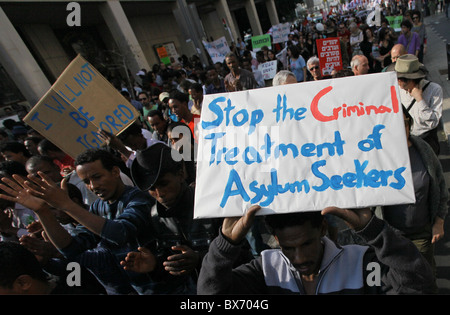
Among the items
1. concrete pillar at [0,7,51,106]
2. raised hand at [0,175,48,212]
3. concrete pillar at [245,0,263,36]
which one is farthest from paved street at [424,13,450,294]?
concrete pillar at [245,0,263,36]

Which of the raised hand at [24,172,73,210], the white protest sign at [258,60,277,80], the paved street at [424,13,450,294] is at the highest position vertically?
the raised hand at [24,172,73,210]

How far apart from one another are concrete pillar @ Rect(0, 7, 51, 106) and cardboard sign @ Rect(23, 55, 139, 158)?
26.0ft

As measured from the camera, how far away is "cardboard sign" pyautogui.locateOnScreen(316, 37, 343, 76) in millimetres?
4992

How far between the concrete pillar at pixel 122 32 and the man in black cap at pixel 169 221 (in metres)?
12.6

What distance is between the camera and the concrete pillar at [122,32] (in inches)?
508

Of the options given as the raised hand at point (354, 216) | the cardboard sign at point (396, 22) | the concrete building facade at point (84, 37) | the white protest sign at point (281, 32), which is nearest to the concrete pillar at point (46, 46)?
the concrete building facade at point (84, 37)

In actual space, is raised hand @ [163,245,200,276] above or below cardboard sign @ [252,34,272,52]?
above

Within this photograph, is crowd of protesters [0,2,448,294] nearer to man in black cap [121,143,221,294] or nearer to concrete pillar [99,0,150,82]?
man in black cap [121,143,221,294]

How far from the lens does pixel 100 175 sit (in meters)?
1.99

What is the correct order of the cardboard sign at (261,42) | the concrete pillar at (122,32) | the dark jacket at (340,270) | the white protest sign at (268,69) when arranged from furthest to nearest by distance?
the concrete pillar at (122,32) < the cardboard sign at (261,42) < the white protest sign at (268,69) < the dark jacket at (340,270)

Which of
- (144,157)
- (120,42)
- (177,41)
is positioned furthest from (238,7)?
(144,157)

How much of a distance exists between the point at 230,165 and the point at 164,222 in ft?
2.46

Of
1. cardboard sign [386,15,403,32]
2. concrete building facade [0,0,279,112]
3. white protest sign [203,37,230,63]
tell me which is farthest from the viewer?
white protest sign [203,37,230,63]

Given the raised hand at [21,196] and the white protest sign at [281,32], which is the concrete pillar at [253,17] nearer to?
the white protest sign at [281,32]
